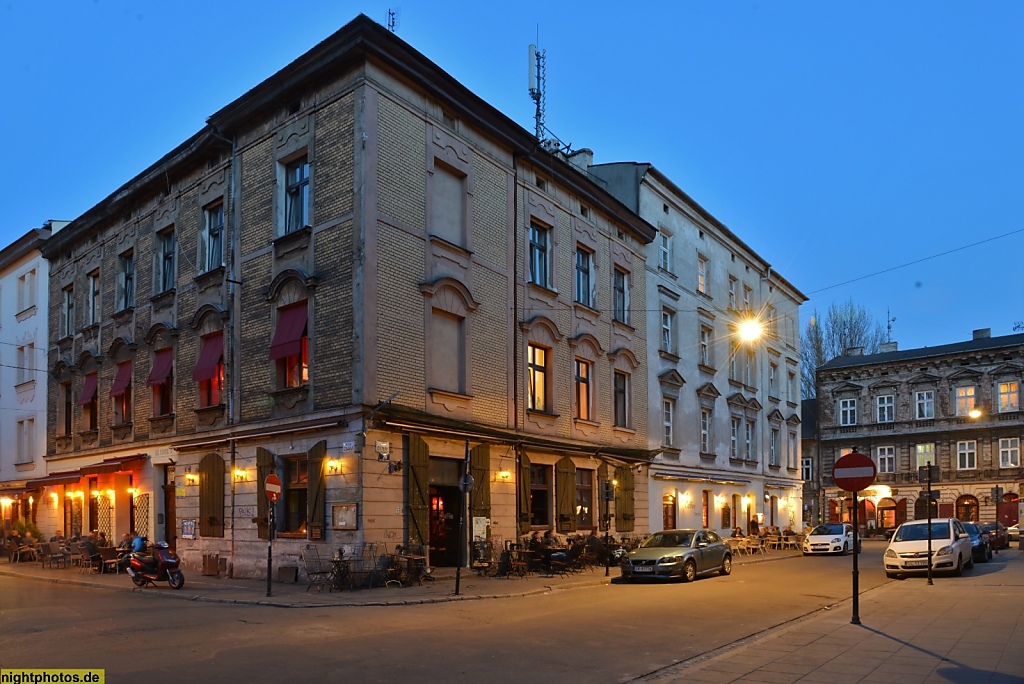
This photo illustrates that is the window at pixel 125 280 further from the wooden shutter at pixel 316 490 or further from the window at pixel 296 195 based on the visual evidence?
the wooden shutter at pixel 316 490

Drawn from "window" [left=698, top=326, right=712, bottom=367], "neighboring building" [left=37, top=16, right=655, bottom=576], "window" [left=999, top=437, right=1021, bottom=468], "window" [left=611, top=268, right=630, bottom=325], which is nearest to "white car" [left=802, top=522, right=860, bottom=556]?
"window" [left=698, top=326, right=712, bottom=367]

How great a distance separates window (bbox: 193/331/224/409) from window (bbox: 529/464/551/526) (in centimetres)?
931

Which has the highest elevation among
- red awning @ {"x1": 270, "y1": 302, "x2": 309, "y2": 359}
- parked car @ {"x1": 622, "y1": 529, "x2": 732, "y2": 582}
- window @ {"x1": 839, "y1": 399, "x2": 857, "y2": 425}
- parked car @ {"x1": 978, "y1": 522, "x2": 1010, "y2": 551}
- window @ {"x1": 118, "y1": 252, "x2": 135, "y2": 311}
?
window @ {"x1": 118, "y1": 252, "x2": 135, "y2": 311}

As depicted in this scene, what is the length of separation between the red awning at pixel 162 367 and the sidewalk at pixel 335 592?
19.2 feet

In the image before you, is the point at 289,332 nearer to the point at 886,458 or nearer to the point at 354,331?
the point at 354,331

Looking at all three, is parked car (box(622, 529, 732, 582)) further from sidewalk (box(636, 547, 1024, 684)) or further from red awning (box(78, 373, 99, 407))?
red awning (box(78, 373, 99, 407))

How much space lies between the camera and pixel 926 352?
213 ft

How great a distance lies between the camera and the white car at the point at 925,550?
78.1 feet

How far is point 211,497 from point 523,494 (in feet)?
28.3

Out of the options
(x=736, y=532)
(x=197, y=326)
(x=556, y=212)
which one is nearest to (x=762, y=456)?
(x=736, y=532)

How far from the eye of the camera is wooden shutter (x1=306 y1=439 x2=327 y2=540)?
69.8 ft

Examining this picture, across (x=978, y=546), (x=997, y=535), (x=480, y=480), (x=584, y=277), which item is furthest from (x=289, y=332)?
(x=997, y=535)

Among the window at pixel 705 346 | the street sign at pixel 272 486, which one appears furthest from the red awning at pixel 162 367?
the window at pixel 705 346

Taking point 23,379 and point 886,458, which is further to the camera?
point 886,458
